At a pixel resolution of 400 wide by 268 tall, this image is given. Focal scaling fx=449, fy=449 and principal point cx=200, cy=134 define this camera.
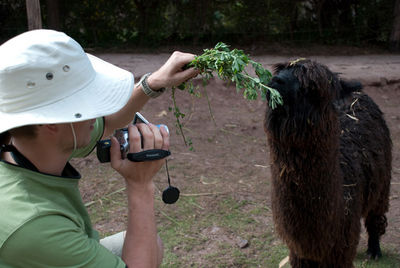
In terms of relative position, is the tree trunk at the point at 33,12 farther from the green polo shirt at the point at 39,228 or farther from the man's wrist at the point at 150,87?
the green polo shirt at the point at 39,228

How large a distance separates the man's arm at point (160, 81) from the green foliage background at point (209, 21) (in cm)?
774

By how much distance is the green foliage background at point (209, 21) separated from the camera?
32.5 feet

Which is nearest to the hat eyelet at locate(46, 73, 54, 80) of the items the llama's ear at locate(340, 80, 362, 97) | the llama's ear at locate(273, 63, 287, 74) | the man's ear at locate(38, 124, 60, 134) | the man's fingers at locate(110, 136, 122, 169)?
the man's ear at locate(38, 124, 60, 134)

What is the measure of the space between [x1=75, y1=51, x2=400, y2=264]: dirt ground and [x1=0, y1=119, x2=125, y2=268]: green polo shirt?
6.56 feet

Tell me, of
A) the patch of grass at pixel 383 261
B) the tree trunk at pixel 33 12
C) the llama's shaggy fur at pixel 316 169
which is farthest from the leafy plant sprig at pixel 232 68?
the tree trunk at pixel 33 12

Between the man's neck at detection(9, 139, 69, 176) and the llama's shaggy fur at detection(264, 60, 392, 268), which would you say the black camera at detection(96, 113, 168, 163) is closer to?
the man's neck at detection(9, 139, 69, 176)

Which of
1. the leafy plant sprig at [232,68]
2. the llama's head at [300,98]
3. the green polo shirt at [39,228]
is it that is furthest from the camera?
the llama's head at [300,98]

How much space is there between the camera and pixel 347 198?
2695mm

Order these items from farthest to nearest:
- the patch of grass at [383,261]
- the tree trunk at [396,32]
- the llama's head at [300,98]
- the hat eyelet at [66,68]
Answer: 1. the tree trunk at [396,32]
2. the patch of grass at [383,261]
3. the llama's head at [300,98]
4. the hat eyelet at [66,68]

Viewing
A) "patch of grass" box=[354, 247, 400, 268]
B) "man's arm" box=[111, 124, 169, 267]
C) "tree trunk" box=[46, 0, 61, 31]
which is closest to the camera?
"man's arm" box=[111, 124, 169, 267]

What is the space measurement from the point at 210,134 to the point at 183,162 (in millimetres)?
1007

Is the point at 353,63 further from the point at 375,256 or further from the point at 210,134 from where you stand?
the point at 375,256

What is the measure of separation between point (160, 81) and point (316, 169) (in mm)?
937

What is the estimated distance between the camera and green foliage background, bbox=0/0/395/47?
9898 millimetres
